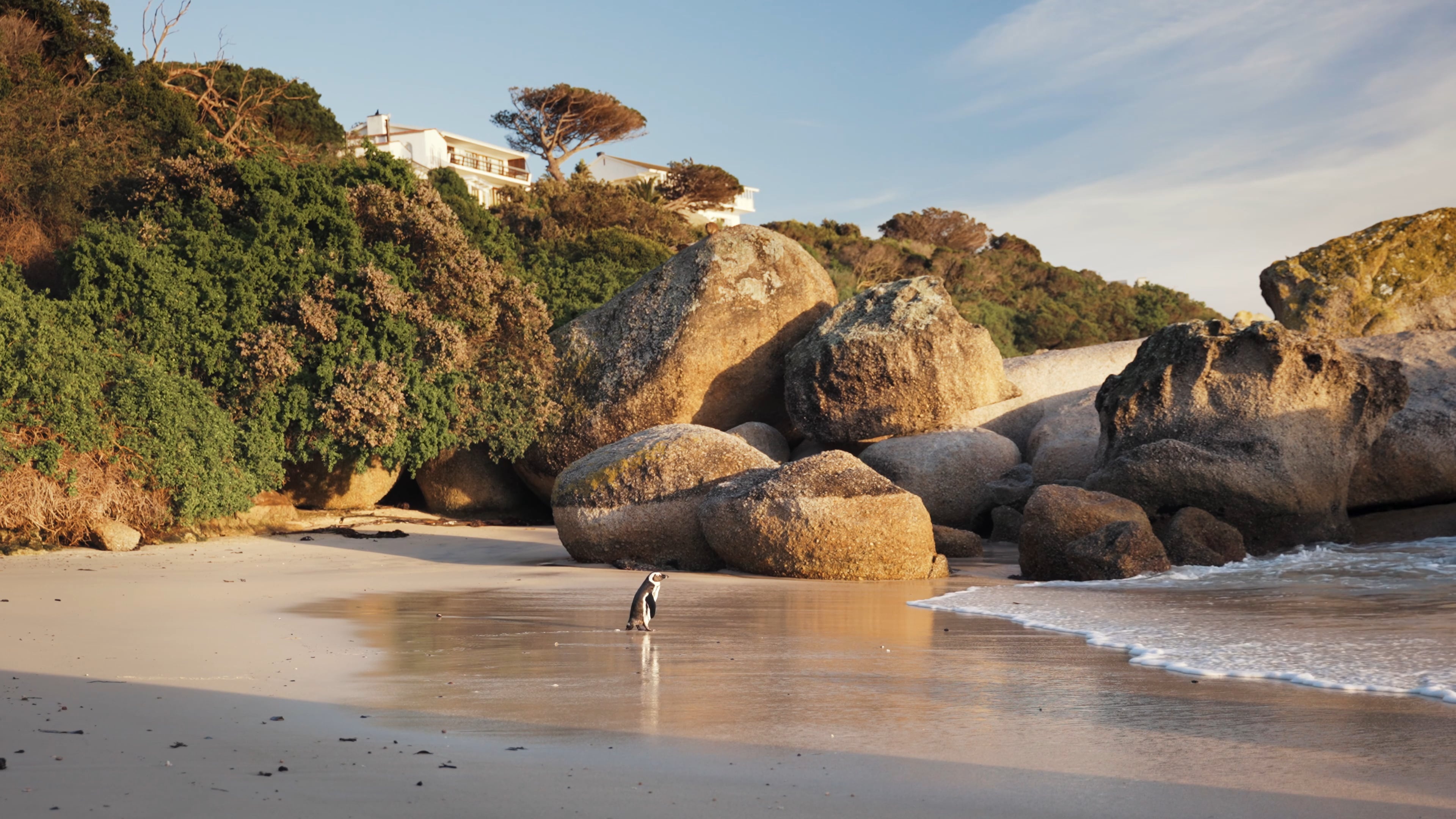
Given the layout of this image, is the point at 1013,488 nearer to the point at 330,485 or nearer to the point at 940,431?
the point at 940,431

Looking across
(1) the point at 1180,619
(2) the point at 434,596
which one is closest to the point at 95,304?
(2) the point at 434,596

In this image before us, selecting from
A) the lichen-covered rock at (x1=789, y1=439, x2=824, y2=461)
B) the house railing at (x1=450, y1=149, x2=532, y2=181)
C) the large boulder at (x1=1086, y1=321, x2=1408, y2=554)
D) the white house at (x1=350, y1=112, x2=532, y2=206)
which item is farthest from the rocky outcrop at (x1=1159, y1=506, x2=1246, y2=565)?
the house railing at (x1=450, y1=149, x2=532, y2=181)

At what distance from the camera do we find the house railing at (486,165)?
63906 mm

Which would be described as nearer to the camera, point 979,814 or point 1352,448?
point 979,814

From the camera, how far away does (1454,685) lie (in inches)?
209

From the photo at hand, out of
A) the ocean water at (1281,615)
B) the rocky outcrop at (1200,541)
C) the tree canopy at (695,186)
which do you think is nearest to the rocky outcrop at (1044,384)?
the rocky outcrop at (1200,541)

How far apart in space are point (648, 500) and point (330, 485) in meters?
7.24

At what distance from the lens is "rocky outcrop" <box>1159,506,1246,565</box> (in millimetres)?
11492

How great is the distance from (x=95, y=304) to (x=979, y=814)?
1473cm

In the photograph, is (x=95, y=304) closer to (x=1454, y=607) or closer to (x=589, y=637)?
(x=589, y=637)

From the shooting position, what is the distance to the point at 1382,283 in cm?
1812

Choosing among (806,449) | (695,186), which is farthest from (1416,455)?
(695,186)

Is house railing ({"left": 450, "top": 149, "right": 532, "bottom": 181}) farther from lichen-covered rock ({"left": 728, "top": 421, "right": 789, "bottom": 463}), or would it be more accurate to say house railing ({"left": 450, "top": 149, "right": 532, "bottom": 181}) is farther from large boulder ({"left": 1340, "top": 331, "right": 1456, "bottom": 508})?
large boulder ({"left": 1340, "top": 331, "right": 1456, "bottom": 508})

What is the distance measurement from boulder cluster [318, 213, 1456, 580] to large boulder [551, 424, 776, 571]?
25 mm
